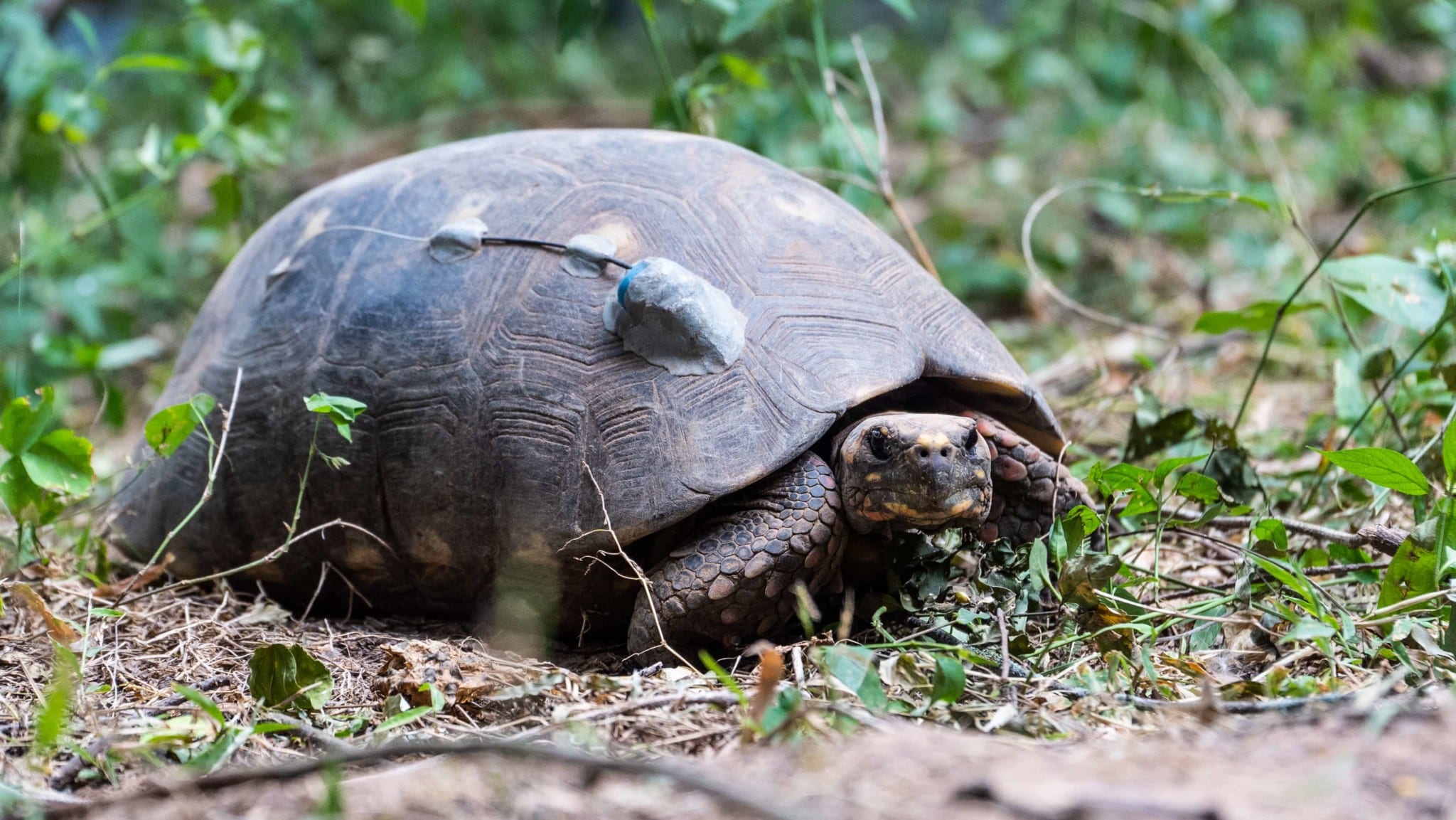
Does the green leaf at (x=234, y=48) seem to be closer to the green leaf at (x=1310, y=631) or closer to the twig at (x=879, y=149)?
the twig at (x=879, y=149)

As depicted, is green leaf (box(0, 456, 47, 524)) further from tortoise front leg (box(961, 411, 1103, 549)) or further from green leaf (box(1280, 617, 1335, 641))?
green leaf (box(1280, 617, 1335, 641))

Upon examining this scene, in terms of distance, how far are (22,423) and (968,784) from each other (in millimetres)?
2524

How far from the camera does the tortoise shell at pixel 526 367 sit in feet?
8.86

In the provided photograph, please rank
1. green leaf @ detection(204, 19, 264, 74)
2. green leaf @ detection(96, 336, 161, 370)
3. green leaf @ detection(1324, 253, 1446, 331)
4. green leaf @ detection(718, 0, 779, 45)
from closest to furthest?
green leaf @ detection(1324, 253, 1446, 331), green leaf @ detection(718, 0, 779, 45), green leaf @ detection(96, 336, 161, 370), green leaf @ detection(204, 19, 264, 74)

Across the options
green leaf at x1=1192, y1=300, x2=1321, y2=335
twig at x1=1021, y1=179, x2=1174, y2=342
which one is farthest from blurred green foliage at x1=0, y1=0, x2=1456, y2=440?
green leaf at x1=1192, y1=300, x2=1321, y2=335

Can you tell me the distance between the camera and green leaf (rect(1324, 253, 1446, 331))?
10.6 ft

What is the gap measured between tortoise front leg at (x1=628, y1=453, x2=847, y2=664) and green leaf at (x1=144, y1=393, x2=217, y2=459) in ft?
4.00

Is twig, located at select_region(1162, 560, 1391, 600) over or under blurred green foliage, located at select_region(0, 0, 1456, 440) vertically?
under

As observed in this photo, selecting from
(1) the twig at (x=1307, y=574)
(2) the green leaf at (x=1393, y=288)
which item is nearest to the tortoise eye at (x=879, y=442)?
(1) the twig at (x=1307, y=574)

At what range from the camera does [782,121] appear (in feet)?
16.3

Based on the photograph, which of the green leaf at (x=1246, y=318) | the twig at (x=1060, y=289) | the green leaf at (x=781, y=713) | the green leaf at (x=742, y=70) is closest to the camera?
the green leaf at (x=781, y=713)

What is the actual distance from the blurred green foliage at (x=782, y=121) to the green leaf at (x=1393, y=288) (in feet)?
1.08

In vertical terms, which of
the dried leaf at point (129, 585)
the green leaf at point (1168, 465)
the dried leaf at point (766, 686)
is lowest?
the dried leaf at point (129, 585)

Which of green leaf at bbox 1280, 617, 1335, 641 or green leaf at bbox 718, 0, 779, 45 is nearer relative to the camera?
green leaf at bbox 1280, 617, 1335, 641
